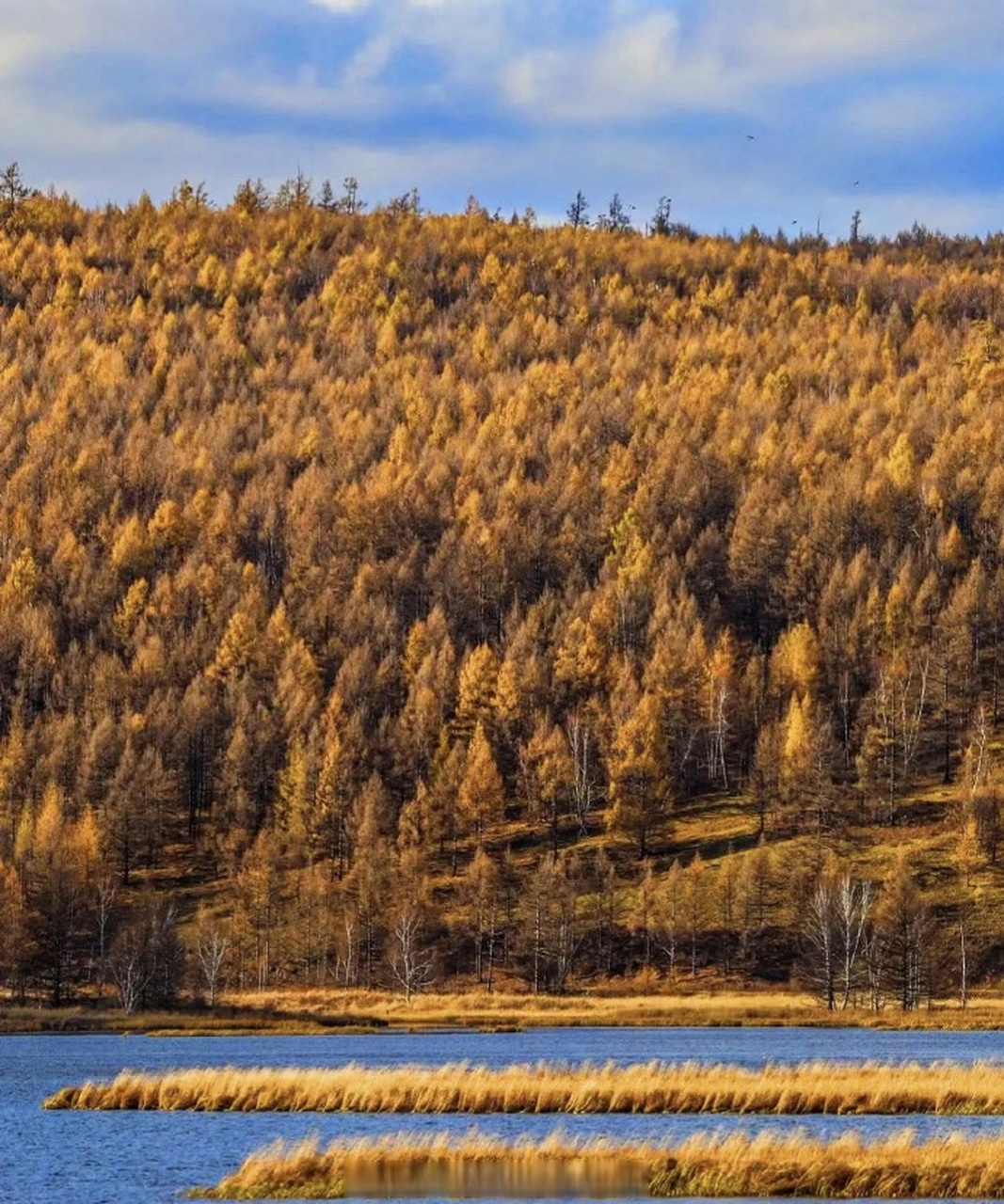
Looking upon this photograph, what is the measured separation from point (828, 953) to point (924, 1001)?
34.4ft

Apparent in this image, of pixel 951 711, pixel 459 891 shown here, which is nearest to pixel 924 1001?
pixel 459 891

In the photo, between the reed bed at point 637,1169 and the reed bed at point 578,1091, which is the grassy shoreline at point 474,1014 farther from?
the reed bed at point 637,1169

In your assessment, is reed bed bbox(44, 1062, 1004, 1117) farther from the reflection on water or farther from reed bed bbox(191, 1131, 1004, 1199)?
the reflection on water

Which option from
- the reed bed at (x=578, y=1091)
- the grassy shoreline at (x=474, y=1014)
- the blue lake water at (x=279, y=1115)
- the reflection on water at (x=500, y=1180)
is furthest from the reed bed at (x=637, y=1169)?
the grassy shoreline at (x=474, y=1014)

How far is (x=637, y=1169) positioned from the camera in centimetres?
4709

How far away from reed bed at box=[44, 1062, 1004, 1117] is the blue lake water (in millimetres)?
615

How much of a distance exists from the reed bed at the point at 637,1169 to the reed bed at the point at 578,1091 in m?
9.03

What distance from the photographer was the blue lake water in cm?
5284

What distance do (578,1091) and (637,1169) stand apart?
1310 cm

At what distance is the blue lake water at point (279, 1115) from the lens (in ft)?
173

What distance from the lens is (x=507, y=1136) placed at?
53.8 meters

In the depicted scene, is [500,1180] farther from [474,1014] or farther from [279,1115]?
[474,1014]

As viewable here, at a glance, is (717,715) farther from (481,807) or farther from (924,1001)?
(924,1001)

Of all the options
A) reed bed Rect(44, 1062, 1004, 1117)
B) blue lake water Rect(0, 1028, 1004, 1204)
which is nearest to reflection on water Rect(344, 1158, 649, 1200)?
blue lake water Rect(0, 1028, 1004, 1204)
